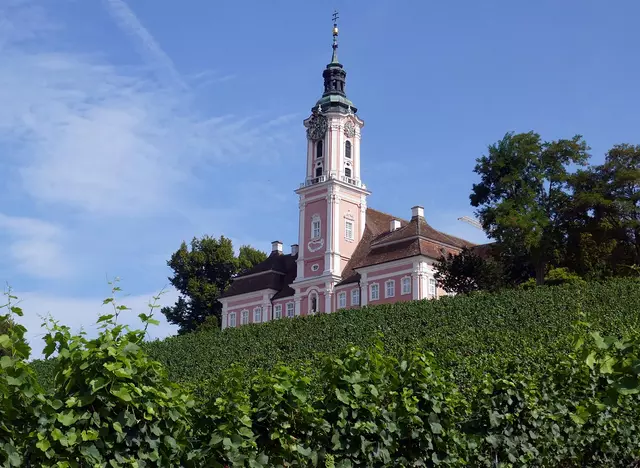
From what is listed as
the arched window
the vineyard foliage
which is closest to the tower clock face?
the arched window

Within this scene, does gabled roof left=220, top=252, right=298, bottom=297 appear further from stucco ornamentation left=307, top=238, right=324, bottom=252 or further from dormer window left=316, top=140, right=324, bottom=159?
dormer window left=316, top=140, right=324, bottom=159

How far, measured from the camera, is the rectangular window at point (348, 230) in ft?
219

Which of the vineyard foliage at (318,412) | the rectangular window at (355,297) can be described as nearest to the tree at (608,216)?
the rectangular window at (355,297)

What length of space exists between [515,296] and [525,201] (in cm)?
1563

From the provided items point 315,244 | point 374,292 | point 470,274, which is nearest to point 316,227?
point 315,244

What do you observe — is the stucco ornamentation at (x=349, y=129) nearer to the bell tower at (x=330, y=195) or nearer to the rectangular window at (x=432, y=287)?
the bell tower at (x=330, y=195)

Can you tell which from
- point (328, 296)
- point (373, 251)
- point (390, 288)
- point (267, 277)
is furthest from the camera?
point (267, 277)

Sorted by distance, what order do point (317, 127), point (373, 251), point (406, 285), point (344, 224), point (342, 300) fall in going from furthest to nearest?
1. point (317, 127)
2. point (344, 224)
3. point (342, 300)
4. point (373, 251)
5. point (406, 285)

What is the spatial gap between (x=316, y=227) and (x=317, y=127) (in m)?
7.97

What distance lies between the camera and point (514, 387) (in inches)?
499

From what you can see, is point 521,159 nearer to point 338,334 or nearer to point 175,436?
point 338,334

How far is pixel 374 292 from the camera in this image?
62.3 metres

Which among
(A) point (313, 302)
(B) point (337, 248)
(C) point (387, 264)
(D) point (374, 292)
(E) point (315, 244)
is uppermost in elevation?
(E) point (315, 244)

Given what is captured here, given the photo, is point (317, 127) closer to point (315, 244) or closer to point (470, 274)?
point (315, 244)
